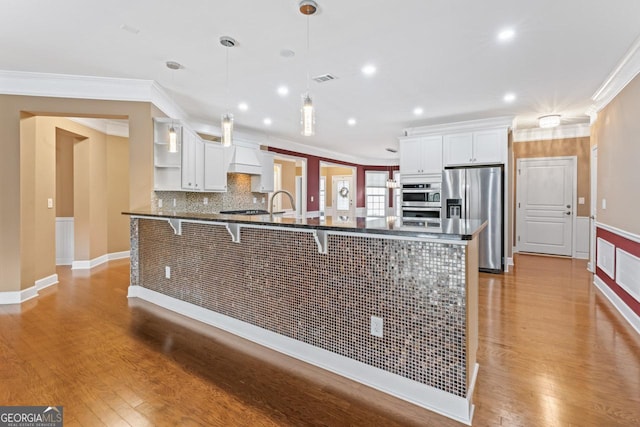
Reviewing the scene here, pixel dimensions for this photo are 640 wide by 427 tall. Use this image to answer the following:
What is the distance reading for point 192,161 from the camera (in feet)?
15.9

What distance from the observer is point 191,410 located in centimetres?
183

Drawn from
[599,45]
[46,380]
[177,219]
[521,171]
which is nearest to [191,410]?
[46,380]

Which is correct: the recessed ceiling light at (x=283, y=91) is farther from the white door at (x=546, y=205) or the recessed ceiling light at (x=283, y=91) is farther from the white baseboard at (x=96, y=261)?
the white door at (x=546, y=205)

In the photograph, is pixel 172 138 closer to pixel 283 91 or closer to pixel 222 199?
pixel 283 91

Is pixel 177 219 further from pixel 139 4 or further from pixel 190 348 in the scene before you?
pixel 139 4

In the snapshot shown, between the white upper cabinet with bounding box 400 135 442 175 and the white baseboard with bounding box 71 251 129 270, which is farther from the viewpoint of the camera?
the white upper cabinet with bounding box 400 135 442 175

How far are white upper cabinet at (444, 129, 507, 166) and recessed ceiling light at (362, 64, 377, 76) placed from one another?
8.62 feet

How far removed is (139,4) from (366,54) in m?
1.93

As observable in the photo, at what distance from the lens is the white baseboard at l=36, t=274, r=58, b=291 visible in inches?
168

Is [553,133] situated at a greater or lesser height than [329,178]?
greater

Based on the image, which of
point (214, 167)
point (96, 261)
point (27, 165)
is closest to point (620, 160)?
point (214, 167)

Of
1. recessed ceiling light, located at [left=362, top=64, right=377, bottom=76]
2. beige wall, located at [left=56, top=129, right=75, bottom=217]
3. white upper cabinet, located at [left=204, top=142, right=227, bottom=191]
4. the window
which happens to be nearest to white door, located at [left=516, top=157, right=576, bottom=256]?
the window

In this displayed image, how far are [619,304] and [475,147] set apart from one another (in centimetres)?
291

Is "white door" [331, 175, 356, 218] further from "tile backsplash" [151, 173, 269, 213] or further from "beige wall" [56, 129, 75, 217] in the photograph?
"beige wall" [56, 129, 75, 217]
